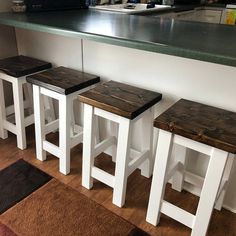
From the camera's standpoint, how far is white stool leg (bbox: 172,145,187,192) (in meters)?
1.54

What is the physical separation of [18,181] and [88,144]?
0.54m

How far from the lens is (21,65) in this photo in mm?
1840

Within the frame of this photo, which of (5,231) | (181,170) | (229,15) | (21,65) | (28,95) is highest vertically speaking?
(229,15)

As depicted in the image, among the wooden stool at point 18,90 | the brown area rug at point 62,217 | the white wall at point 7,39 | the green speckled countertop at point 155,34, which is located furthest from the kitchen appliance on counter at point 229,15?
the brown area rug at point 62,217

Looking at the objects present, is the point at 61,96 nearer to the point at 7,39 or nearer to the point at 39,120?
the point at 39,120

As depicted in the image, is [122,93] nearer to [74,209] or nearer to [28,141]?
[74,209]

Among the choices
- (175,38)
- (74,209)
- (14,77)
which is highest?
(175,38)

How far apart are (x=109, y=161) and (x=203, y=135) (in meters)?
Answer: 0.95

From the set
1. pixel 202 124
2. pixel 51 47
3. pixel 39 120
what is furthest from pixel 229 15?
pixel 39 120

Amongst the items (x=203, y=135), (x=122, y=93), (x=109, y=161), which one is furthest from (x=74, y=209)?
(x=203, y=135)

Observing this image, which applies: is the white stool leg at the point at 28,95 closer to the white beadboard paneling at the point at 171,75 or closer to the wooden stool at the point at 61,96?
the wooden stool at the point at 61,96

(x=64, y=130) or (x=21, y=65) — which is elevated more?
(x=21, y=65)

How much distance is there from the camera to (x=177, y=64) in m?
1.43

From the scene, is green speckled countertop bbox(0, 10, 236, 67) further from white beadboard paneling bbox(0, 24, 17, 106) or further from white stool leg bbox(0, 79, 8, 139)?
white stool leg bbox(0, 79, 8, 139)
